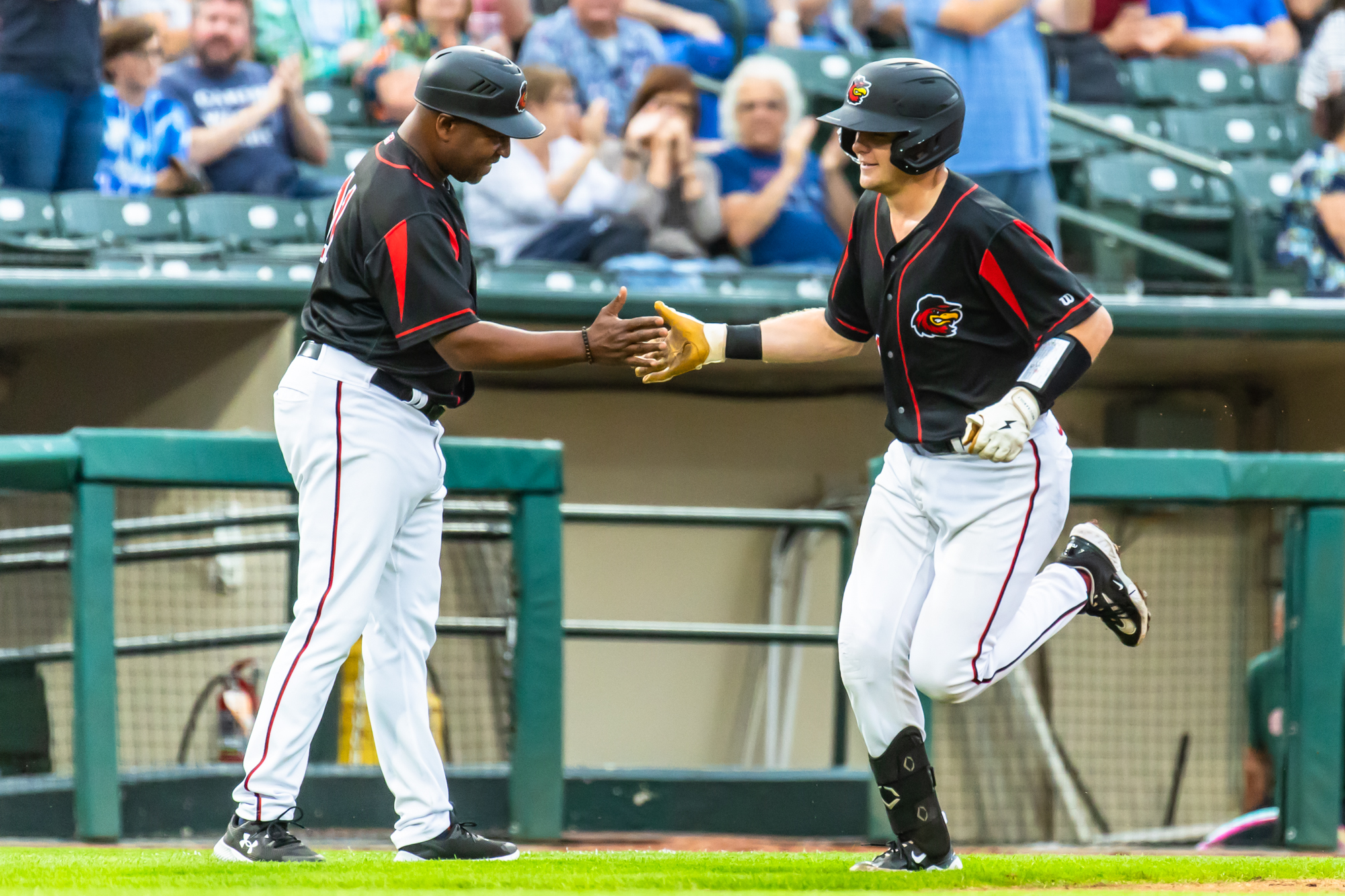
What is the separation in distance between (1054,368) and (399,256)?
137cm

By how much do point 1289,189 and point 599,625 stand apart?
4232 mm

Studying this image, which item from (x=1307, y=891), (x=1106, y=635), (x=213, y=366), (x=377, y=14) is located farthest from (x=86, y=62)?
(x=1307, y=891)

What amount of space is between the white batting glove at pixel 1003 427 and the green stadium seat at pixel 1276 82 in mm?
6612

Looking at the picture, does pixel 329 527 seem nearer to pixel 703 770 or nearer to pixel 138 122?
pixel 703 770

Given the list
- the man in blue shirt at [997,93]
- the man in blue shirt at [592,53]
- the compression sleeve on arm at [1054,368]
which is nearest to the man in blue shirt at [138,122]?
the man in blue shirt at [592,53]

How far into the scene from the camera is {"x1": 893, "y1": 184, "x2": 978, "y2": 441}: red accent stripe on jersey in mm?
3404

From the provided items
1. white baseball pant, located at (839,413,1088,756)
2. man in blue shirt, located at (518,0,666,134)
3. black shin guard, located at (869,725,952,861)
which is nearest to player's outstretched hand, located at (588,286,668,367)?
white baseball pant, located at (839,413,1088,756)

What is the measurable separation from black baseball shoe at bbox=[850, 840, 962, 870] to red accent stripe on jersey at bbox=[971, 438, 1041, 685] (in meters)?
0.42

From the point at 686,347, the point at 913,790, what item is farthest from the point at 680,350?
the point at 913,790

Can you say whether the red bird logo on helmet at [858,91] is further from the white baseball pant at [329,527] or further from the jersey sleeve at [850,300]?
the white baseball pant at [329,527]

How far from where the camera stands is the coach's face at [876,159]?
11.2 feet

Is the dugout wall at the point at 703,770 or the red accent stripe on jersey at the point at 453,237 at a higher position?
the red accent stripe on jersey at the point at 453,237

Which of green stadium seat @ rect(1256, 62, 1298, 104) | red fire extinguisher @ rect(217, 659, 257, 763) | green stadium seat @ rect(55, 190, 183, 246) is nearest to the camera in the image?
red fire extinguisher @ rect(217, 659, 257, 763)

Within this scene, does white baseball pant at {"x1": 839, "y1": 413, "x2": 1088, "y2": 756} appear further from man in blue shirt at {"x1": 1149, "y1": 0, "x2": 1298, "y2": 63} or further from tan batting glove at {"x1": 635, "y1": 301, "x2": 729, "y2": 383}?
man in blue shirt at {"x1": 1149, "y1": 0, "x2": 1298, "y2": 63}
